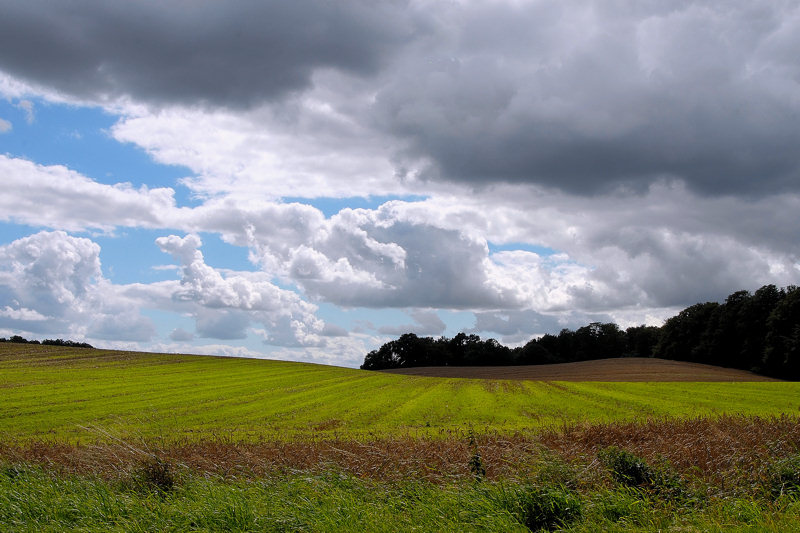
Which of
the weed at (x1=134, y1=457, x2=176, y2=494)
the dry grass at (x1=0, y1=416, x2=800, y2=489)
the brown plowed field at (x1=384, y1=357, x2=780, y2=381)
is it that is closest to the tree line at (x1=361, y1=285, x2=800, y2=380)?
the brown plowed field at (x1=384, y1=357, x2=780, y2=381)

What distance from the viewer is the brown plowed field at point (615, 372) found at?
73.2 metres

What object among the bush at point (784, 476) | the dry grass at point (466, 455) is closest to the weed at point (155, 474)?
the dry grass at point (466, 455)

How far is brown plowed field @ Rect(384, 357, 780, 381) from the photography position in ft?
240

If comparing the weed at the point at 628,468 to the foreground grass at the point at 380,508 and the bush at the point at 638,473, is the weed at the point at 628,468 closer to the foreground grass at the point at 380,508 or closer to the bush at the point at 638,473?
the bush at the point at 638,473

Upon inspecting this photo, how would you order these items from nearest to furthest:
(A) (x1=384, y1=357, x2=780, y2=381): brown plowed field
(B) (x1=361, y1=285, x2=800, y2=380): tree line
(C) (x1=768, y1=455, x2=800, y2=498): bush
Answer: (C) (x1=768, y1=455, x2=800, y2=498): bush → (A) (x1=384, y1=357, x2=780, y2=381): brown plowed field → (B) (x1=361, y1=285, x2=800, y2=380): tree line

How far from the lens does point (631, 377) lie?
240ft

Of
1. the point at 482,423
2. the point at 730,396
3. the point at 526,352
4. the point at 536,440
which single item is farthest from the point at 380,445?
the point at 526,352

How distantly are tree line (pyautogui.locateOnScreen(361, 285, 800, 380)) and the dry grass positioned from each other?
75.3 m

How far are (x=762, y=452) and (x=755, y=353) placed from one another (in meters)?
87.1

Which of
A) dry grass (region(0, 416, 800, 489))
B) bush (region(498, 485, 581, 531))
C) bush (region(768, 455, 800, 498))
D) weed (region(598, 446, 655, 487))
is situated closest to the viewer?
bush (region(498, 485, 581, 531))

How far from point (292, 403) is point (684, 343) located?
83972 mm

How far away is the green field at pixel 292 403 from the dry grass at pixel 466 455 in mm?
2340

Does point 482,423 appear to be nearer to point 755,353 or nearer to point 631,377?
point 631,377

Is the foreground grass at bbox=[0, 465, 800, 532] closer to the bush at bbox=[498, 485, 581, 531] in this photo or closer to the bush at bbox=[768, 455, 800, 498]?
the bush at bbox=[498, 485, 581, 531]
